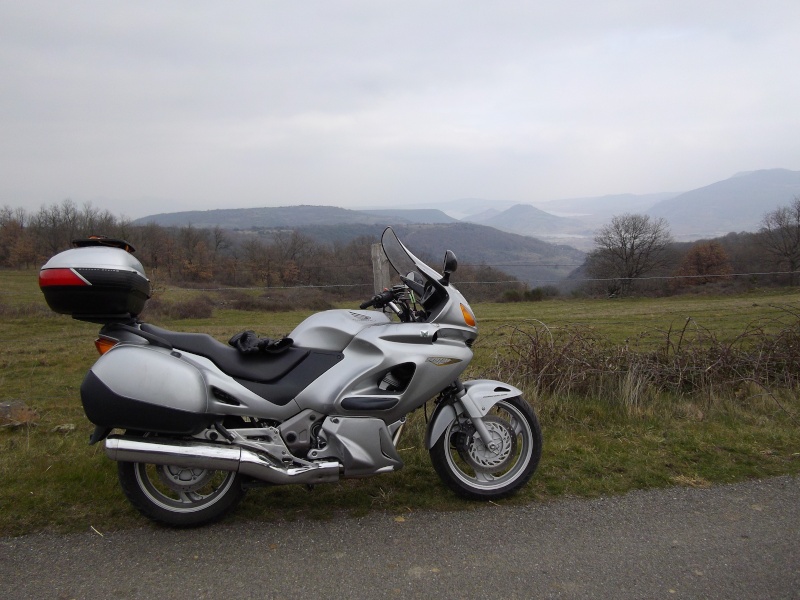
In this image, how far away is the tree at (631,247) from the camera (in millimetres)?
41500

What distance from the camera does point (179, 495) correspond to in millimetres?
3486

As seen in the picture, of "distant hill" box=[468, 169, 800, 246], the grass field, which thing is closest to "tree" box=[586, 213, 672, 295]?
"distant hill" box=[468, 169, 800, 246]

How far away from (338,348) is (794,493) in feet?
10.2

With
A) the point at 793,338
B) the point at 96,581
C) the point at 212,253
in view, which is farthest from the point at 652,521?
the point at 212,253

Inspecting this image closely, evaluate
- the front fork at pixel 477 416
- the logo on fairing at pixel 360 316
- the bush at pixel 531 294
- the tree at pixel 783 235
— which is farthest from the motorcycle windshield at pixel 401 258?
the tree at pixel 783 235

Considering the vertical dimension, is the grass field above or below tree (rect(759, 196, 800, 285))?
below

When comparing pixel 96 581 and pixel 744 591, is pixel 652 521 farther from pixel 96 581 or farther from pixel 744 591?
pixel 96 581

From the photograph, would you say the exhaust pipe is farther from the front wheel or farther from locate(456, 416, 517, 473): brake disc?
locate(456, 416, 517, 473): brake disc

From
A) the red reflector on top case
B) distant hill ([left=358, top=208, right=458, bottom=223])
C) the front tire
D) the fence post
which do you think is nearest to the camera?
the red reflector on top case

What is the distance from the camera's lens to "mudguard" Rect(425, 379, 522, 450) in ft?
12.3

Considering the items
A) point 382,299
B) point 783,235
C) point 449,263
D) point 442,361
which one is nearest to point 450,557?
point 442,361

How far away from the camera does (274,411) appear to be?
3395mm

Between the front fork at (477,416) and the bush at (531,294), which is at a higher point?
the front fork at (477,416)

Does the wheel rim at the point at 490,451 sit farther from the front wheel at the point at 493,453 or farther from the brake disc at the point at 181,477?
the brake disc at the point at 181,477
